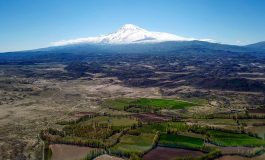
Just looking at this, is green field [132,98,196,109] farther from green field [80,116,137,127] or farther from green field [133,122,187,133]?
green field [133,122,187,133]

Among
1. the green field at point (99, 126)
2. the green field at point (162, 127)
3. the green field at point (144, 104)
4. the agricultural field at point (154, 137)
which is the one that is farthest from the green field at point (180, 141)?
the green field at point (144, 104)

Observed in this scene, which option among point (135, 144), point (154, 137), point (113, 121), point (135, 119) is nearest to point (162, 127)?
point (154, 137)

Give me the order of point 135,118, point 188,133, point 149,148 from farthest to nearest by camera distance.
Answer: point 135,118
point 188,133
point 149,148

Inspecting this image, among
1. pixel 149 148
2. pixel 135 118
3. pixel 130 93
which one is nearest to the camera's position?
pixel 149 148

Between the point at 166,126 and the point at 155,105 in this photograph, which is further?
the point at 155,105

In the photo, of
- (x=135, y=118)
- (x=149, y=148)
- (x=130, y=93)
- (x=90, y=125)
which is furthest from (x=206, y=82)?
(x=149, y=148)

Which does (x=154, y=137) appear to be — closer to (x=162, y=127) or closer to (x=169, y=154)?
(x=162, y=127)

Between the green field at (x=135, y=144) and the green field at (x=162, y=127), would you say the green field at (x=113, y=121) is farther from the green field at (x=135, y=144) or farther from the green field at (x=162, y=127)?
the green field at (x=135, y=144)

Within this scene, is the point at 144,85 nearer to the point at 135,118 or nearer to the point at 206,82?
the point at 206,82
